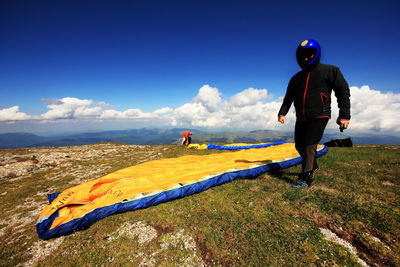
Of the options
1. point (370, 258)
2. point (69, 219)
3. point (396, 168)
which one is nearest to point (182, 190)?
point (69, 219)

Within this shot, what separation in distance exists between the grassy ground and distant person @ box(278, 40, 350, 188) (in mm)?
1232

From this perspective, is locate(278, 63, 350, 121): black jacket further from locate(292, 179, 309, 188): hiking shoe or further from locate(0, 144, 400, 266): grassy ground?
locate(0, 144, 400, 266): grassy ground

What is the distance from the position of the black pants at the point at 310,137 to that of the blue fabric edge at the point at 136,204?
74.0 inches

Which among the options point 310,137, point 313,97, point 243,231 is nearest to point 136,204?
point 243,231

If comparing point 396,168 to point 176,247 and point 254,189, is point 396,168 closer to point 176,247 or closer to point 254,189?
point 254,189

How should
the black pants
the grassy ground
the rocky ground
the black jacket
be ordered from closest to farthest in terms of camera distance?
the grassy ground, the rocky ground, the black jacket, the black pants

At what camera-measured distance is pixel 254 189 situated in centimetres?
519

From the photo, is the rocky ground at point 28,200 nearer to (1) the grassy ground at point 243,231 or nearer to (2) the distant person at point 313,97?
(1) the grassy ground at point 243,231

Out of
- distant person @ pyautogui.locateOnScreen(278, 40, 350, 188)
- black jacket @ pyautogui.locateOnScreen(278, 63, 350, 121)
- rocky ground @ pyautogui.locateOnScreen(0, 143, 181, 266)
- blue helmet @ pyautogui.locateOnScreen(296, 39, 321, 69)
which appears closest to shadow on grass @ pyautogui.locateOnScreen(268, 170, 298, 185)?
distant person @ pyautogui.locateOnScreen(278, 40, 350, 188)

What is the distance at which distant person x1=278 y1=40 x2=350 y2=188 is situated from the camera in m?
4.42

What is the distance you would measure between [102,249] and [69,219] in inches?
61.3

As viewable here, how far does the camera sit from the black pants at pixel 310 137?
15.3 feet

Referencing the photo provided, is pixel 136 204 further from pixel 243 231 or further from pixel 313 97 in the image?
pixel 313 97

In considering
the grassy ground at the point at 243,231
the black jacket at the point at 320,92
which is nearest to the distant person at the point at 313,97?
the black jacket at the point at 320,92
